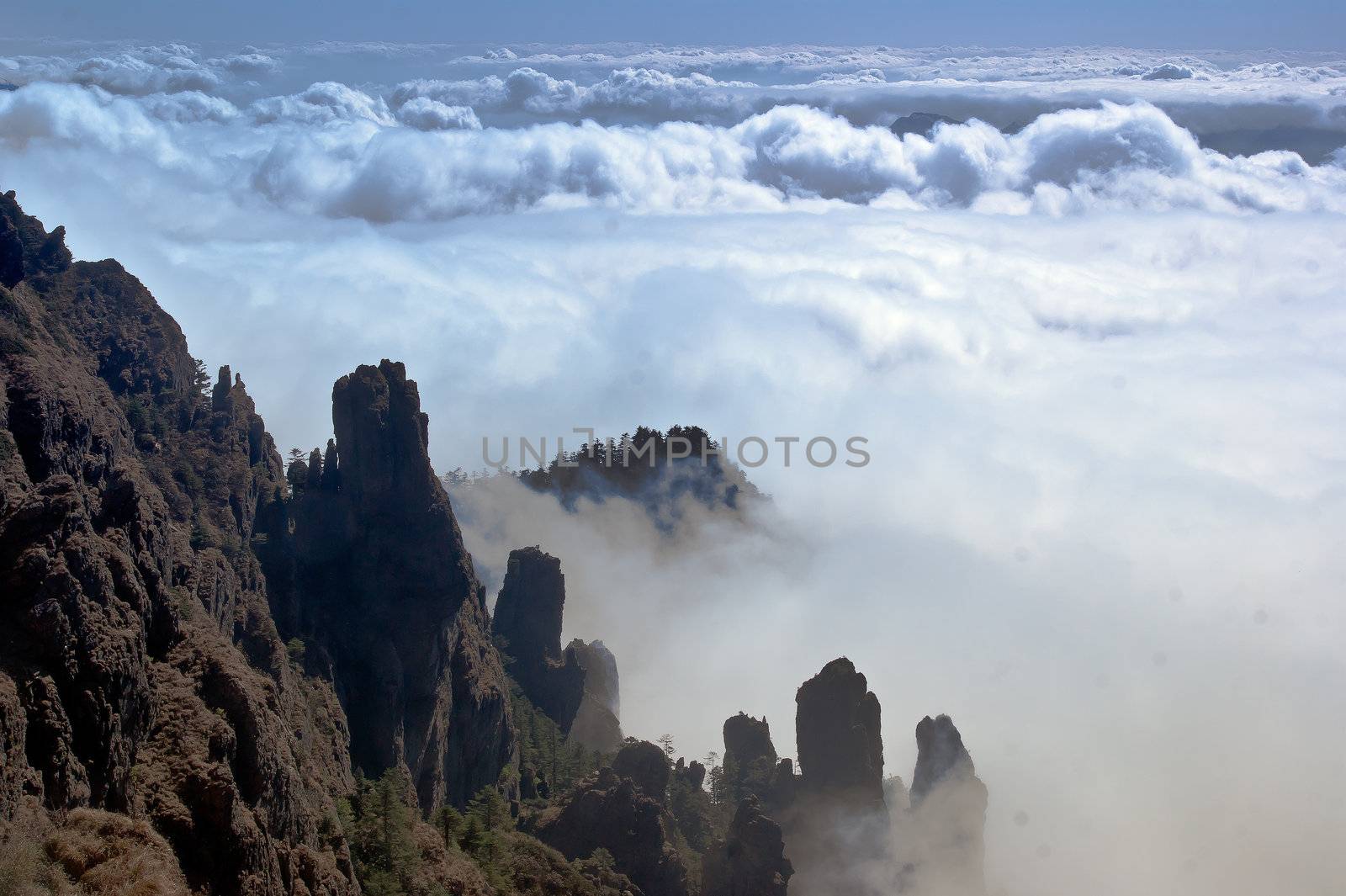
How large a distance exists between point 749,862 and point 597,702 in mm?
38518

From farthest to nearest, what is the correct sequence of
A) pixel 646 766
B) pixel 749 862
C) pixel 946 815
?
pixel 946 815 → pixel 646 766 → pixel 749 862

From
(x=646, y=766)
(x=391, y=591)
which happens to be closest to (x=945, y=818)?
(x=646, y=766)

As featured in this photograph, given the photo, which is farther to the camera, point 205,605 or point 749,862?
point 749,862

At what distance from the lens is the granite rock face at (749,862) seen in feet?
228

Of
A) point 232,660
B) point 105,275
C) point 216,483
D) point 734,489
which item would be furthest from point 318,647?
point 734,489

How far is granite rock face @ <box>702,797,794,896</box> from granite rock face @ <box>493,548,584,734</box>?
24.9 meters

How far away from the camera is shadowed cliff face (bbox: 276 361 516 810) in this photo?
66062 millimetres

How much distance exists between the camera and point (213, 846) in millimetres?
28484

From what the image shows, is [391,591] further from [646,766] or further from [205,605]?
[205,605]

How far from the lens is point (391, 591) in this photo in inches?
2726

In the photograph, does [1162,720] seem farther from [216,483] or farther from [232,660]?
[232,660]

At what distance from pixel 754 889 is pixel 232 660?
147 feet

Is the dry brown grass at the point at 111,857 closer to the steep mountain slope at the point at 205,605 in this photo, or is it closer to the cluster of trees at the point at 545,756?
the steep mountain slope at the point at 205,605

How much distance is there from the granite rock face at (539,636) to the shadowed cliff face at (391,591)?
723 inches
